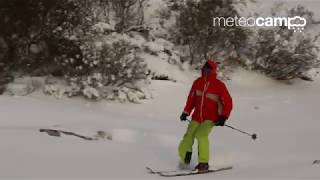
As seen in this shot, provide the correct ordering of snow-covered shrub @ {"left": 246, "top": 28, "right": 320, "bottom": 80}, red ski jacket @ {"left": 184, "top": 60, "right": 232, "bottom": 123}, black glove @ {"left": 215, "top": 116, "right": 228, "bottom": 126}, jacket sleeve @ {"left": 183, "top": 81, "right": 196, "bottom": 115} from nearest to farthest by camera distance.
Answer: black glove @ {"left": 215, "top": 116, "right": 228, "bottom": 126} → red ski jacket @ {"left": 184, "top": 60, "right": 232, "bottom": 123} → jacket sleeve @ {"left": 183, "top": 81, "right": 196, "bottom": 115} → snow-covered shrub @ {"left": 246, "top": 28, "right": 320, "bottom": 80}

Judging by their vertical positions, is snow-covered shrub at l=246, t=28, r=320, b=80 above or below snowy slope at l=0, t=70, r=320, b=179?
above

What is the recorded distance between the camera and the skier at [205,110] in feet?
24.3

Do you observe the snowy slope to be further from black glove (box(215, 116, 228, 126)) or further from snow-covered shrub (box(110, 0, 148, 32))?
snow-covered shrub (box(110, 0, 148, 32))

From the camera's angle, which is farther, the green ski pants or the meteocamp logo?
the meteocamp logo

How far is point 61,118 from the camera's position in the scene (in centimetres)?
993

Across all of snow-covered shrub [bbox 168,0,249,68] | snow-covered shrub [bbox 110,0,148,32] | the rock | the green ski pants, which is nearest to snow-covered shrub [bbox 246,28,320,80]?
snow-covered shrub [bbox 168,0,249,68]

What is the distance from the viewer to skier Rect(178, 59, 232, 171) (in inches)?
291

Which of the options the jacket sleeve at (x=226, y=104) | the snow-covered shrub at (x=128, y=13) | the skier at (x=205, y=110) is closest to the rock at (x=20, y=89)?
the snow-covered shrub at (x=128, y=13)

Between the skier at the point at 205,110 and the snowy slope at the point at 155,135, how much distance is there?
0.32 metres

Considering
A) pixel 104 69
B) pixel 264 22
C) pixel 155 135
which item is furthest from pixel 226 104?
pixel 264 22

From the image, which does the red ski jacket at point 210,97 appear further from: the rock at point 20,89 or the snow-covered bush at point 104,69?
the rock at point 20,89

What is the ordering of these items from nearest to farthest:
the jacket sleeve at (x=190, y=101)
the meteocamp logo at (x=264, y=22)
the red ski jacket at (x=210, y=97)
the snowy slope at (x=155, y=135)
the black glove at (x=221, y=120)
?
the snowy slope at (x=155, y=135) < the black glove at (x=221, y=120) < the red ski jacket at (x=210, y=97) < the jacket sleeve at (x=190, y=101) < the meteocamp logo at (x=264, y=22)

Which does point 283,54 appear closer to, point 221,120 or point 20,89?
point 20,89

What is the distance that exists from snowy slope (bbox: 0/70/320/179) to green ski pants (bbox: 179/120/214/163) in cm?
29
